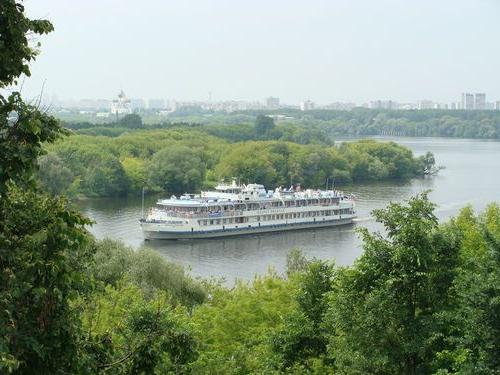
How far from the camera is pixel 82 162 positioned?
3828cm

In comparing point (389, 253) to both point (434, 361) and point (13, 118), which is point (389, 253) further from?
point (13, 118)

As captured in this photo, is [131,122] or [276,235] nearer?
[276,235]

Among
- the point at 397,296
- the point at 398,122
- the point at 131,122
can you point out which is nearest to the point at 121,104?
the point at 398,122

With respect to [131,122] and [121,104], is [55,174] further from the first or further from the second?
[121,104]

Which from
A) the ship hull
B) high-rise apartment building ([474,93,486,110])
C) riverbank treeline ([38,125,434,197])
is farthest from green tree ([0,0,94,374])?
high-rise apartment building ([474,93,486,110])

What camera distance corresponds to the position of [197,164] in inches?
1547

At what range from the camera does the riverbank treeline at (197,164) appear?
35938 millimetres

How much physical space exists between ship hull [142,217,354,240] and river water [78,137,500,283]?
1.13ft

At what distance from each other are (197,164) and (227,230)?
12373 millimetres

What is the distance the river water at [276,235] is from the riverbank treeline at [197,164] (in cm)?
146

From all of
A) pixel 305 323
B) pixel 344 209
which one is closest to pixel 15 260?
pixel 305 323

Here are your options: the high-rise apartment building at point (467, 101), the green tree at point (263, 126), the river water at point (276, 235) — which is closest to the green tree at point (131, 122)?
the green tree at point (263, 126)

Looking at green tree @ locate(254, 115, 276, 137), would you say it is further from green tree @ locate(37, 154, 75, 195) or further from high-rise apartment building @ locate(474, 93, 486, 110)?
high-rise apartment building @ locate(474, 93, 486, 110)

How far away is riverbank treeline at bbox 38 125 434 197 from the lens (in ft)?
118
